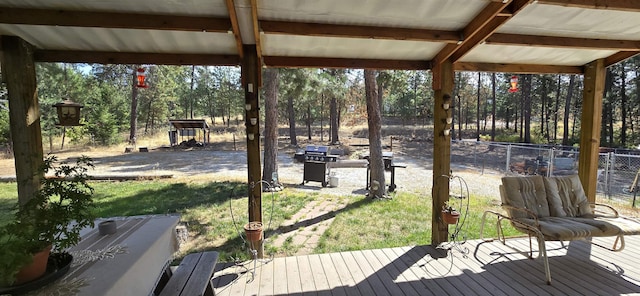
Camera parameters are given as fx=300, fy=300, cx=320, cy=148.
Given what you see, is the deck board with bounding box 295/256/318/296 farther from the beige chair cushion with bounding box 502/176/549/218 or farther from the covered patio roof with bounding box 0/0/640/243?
the beige chair cushion with bounding box 502/176/549/218

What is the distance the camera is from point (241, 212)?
5598 millimetres

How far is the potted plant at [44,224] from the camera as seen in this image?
1090 mm

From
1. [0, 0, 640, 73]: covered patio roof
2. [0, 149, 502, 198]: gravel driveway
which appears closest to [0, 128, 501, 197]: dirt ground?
[0, 149, 502, 198]: gravel driveway

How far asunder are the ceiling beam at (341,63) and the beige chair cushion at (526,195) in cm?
162

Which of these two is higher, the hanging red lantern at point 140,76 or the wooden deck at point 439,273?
the hanging red lantern at point 140,76

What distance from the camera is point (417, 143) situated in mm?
19609

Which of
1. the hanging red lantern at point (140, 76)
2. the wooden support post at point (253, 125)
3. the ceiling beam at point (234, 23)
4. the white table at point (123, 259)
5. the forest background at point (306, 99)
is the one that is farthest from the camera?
the forest background at point (306, 99)

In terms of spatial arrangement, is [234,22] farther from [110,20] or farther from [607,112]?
[607,112]

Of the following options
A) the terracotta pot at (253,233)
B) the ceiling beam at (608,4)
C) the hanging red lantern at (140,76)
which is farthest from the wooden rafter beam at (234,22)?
the hanging red lantern at (140,76)

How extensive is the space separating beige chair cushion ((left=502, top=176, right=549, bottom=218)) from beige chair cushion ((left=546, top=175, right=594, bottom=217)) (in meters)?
0.12

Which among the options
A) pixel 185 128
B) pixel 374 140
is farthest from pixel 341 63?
pixel 185 128

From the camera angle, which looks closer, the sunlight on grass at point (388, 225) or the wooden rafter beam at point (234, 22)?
the wooden rafter beam at point (234, 22)

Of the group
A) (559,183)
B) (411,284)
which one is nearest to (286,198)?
(411,284)

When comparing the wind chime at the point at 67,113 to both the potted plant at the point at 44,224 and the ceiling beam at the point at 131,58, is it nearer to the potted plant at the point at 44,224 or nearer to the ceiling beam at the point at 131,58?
the ceiling beam at the point at 131,58
